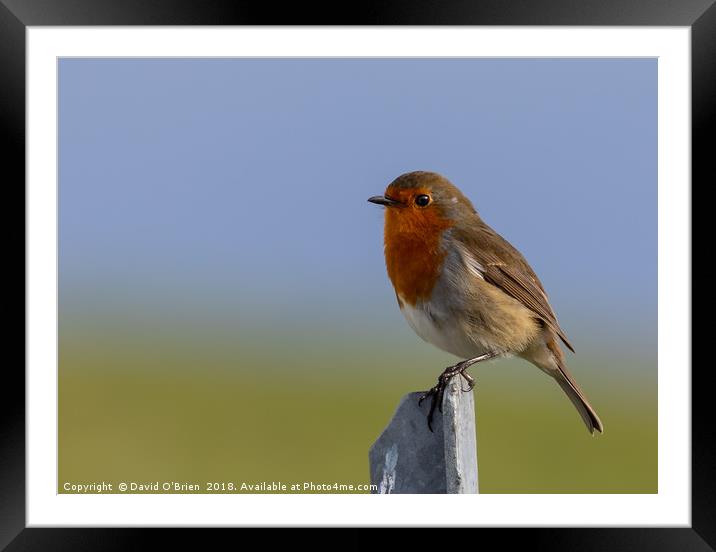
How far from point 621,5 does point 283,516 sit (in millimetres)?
3049

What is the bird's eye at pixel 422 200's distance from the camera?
5.38 metres

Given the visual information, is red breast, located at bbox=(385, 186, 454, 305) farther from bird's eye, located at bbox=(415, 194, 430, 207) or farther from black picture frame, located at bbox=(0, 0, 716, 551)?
black picture frame, located at bbox=(0, 0, 716, 551)

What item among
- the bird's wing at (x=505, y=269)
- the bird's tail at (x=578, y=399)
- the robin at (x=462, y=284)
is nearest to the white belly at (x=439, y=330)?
the robin at (x=462, y=284)

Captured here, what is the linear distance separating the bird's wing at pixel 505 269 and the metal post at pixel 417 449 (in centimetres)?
129

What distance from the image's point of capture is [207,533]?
433 centimetres

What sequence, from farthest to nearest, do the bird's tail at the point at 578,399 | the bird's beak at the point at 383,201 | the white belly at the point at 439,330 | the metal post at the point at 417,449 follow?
the bird's tail at the point at 578,399
the bird's beak at the point at 383,201
the white belly at the point at 439,330
the metal post at the point at 417,449

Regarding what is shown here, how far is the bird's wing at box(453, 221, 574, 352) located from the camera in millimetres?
5367

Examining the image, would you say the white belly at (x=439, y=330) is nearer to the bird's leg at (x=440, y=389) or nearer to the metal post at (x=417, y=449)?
the bird's leg at (x=440, y=389)

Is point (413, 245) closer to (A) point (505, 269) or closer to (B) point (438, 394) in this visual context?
(A) point (505, 269)

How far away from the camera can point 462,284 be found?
5.14 meters

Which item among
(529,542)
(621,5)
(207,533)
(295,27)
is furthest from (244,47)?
(529,542)

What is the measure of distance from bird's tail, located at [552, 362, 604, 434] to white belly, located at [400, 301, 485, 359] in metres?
0.76

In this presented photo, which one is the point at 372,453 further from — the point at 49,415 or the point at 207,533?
the point at 49,415

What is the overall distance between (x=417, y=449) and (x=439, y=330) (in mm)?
1070
